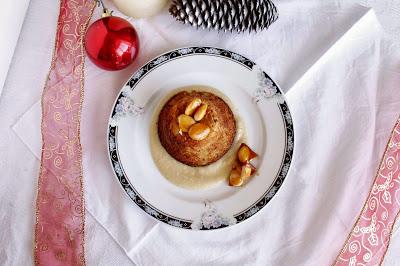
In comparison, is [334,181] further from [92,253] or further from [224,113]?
[92,253]

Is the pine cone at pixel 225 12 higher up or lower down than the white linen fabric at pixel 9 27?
higher up

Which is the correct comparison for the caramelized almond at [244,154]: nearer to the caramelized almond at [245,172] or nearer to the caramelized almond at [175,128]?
the caramelized almond at [245,172]

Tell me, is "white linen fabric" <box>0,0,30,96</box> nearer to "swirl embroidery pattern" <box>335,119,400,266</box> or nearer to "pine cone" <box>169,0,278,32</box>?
"pine cone" <box>169,0,278,32</box>

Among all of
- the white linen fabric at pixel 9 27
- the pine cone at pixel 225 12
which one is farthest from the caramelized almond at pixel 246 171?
the white linen fabric at pixel 9 27

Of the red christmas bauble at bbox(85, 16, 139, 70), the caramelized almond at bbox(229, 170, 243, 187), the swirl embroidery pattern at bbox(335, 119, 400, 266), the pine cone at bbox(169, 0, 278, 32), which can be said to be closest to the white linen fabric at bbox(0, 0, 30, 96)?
the red christmas bauble at bbox(85, 16, 139, 70)

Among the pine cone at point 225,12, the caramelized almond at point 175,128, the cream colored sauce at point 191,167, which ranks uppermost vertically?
the pine cone at point 225,12
